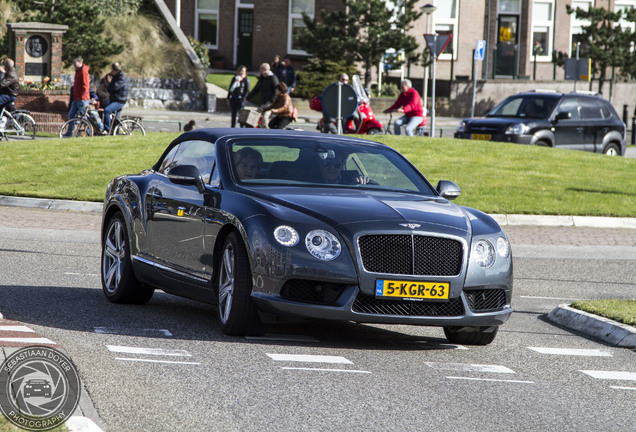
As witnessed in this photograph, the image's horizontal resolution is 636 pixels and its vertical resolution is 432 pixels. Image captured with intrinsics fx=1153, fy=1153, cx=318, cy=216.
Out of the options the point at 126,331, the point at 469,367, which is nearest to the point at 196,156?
the point at 126,331

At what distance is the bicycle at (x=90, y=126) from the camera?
85.5ft

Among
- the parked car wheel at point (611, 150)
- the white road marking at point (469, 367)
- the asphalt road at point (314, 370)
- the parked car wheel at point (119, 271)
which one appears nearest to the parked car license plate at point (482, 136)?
the parked car wheel at point (611, 150)

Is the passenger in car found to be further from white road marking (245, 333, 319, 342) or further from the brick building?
the brick building

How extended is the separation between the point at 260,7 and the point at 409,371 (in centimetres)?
4424

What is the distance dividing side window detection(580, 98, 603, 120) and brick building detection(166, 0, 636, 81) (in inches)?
824

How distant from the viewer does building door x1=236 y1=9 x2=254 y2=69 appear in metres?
51.2

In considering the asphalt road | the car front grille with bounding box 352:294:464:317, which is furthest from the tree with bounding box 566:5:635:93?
the car front grille with bounding box 352:294:464:317

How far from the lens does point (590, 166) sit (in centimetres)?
2253

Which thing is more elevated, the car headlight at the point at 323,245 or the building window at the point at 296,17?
the building window at the point at 296,17

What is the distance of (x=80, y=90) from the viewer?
25.8 meters

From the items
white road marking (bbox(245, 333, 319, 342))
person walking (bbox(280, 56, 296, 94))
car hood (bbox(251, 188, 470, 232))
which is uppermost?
person walking (bbox(280, 56, 296, 94))

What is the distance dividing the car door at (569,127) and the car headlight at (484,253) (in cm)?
1854

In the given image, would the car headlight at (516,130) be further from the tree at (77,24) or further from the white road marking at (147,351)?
the white road marking at (147,351)

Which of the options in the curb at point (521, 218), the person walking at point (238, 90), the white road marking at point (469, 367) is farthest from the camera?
the person walking at point (238, 90)
